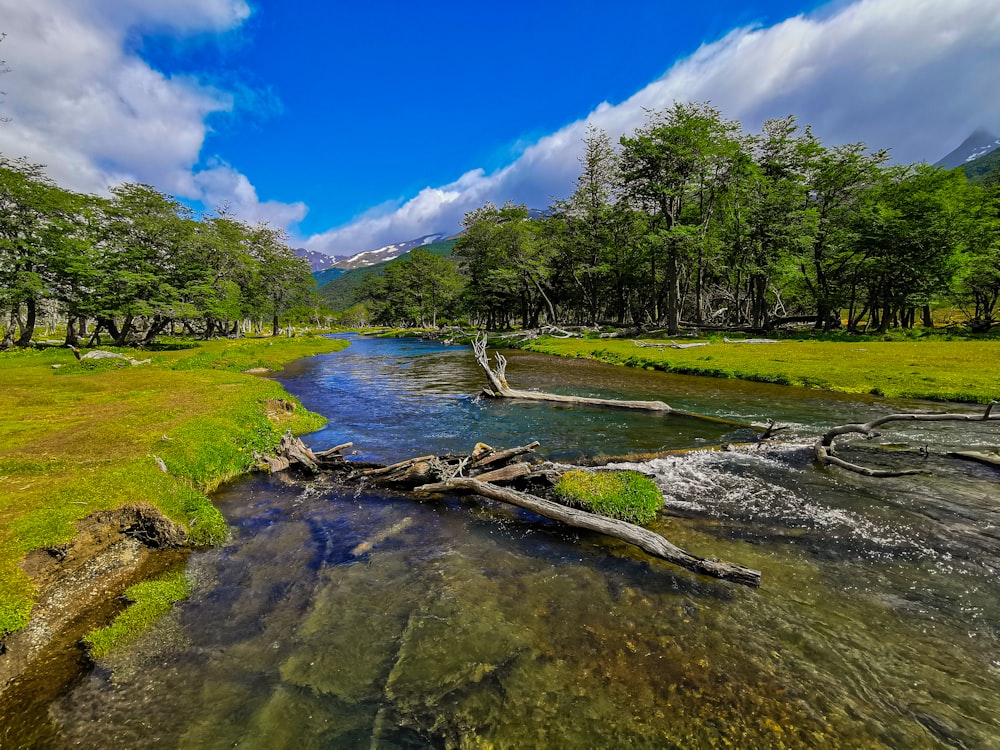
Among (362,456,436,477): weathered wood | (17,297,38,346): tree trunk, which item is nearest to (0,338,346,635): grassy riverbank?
(362,456,436,477): weathered wood

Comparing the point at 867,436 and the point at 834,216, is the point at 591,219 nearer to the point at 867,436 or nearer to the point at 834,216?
the point at 834,216

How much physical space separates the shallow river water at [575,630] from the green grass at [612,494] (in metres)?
0.58

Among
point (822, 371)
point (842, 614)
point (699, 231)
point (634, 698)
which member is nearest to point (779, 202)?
point (699, 231)

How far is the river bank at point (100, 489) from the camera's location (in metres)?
6.21

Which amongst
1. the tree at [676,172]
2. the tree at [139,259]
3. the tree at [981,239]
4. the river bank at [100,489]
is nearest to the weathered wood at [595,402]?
the river bank at [100,489]

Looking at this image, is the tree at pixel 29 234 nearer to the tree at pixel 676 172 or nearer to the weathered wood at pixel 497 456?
the weathered wood at pixel 497 456

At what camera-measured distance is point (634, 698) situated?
499 centimetres

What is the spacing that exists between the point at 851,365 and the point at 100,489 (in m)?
36.3

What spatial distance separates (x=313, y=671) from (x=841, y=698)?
22.3 feet

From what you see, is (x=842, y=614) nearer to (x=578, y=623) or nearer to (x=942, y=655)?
(x=942, y=655)

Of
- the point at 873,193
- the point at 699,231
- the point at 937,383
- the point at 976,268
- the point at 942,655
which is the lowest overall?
the point at 942,655

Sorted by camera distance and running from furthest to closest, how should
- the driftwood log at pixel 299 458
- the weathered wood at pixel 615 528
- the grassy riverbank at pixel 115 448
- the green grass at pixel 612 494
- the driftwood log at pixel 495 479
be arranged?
the driftwood log at pixel 299 458
the green grass at pixel 612 494
the driftwood log at pixel 495 479
the grassy riverbank at pixel 115 448
the weathered wood at pixel 615 528

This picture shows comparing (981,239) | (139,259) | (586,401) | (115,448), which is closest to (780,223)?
(981,239)

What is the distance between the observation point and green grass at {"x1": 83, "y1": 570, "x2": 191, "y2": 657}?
5.80 m
